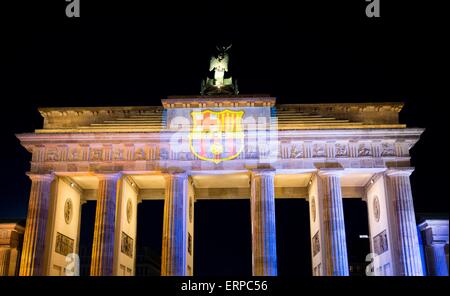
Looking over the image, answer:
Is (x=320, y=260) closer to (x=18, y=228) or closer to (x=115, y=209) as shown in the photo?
(x=115, y=209)

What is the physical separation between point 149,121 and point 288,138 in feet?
33.9

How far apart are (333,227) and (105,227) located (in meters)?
15.6

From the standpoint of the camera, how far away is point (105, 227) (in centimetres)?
3288

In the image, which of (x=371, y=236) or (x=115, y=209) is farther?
(x=371, y=236)

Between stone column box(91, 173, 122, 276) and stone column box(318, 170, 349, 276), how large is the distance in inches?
574

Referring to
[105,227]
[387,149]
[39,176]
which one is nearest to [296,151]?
[387,149]

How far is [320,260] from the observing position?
112 feet

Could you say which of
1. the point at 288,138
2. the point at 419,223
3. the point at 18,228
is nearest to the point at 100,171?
the point at 18,228

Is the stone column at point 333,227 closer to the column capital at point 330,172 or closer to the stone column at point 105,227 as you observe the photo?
the column capital at point 330,172

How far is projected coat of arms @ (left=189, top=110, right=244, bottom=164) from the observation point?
34312 millimetres

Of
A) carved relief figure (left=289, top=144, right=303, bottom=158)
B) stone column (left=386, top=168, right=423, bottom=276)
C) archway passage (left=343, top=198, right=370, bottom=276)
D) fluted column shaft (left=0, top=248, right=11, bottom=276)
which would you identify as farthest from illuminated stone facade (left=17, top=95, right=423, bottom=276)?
archway passage (left=343, top=198, right=370, bottom=276)

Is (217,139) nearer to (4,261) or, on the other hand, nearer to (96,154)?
(96,154)

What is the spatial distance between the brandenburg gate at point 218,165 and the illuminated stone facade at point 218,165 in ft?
0.24

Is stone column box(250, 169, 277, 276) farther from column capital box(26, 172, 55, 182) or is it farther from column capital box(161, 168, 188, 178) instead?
column capital box(26, 172, 55, 182)
